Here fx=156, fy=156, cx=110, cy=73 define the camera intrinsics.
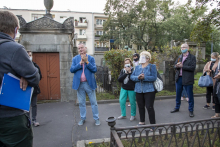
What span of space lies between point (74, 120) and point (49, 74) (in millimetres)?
2706

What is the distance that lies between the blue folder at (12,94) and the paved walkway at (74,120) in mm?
1852

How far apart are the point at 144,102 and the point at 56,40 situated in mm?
4458

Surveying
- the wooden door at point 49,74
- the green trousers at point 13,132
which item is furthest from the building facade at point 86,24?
the green trousers at point 13,132

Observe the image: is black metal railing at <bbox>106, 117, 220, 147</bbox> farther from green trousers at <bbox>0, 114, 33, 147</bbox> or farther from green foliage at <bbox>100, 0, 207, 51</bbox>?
green foliage at <bbox>100, 0, 207, 51</bbox>

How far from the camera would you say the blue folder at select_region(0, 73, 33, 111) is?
164 centimetres

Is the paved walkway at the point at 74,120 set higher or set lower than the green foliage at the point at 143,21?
lower

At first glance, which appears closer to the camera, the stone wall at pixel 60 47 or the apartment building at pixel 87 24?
the stone wall at pixel 60 47

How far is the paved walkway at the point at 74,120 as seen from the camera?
350 cm

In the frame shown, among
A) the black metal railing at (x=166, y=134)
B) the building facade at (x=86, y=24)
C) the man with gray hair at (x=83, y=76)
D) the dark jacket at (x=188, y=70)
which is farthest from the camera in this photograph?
the building facade at (x=86, y=24)

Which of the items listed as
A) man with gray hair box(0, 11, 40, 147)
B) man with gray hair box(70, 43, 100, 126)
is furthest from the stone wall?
man with gray hair box(0, 11, 40, 147)

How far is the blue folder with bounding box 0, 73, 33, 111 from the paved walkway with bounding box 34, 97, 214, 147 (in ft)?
6.08

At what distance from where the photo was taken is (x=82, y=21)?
41.2m

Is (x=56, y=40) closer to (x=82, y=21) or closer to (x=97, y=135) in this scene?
(x=97, y=135)

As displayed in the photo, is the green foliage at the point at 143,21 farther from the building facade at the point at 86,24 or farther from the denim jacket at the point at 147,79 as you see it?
the denim jacket at the point at 147,79
